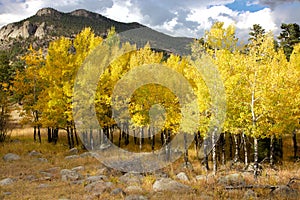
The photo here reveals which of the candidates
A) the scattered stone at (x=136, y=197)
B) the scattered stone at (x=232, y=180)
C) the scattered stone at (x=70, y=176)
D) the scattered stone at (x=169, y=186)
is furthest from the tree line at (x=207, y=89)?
the scattered stone at (x=70, y=176)

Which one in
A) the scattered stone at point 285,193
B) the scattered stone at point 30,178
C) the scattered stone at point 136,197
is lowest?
the scattered stone at point 30,178

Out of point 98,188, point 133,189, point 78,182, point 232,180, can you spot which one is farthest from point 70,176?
point 232,180

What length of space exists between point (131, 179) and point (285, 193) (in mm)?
8474

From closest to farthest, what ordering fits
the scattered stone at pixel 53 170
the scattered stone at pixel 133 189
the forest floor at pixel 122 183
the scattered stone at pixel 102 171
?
1. the forest floor at pixel 122 183
2. the scattered stone at pixel 133 189
3. the scattered stone at pixel 102 171
4. the scattered stone at pixel 53 170

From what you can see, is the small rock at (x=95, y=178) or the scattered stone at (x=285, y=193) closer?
the scattered stone at (x=285, y=193)

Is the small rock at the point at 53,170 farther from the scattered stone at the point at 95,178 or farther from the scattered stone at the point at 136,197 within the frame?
the scattered stone at the point at 136,197

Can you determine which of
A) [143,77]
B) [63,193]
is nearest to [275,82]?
[143,77]

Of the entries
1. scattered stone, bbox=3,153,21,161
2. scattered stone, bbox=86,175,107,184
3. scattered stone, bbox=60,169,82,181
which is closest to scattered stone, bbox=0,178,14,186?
scattered stone, bbox=60,169,82,181

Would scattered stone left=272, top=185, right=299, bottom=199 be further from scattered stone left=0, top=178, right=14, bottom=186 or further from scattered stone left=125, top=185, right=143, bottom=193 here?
scattered stone left=0, top=178, right=14, bottom=186

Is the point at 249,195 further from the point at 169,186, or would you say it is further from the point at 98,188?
the point at 98,188

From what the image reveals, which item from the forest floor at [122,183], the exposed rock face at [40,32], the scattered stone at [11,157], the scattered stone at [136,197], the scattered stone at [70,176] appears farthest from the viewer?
the exposed rock face at [40,32]

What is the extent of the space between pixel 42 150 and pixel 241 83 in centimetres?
2072

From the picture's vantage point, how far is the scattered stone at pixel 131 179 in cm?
1734

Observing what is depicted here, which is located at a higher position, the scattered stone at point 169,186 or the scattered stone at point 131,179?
the scattered stone at point 169,186
